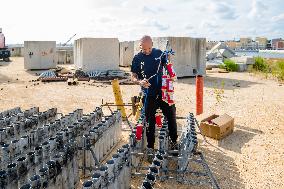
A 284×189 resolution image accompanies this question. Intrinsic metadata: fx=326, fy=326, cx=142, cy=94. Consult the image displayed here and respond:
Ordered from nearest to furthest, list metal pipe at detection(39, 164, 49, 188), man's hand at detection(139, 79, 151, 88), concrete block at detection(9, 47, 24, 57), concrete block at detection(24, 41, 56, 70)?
1. metal pipe at detection(39, 164, 49, 188)
2. man's hand at detection(139, 79, 151, 88)
3. concrete block at detection(24, 41, 56, 70)
4. concrete block at detection(9, 47, 24, 57)

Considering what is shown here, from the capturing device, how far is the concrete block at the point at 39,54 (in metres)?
26.5

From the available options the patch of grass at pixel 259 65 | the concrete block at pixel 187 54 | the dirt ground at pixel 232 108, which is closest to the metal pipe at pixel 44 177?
the dirt ground at pixel 232 108


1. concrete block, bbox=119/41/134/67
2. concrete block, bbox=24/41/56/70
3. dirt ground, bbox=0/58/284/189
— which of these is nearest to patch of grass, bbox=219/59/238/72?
dirt ground, bbox=0/58/284/189

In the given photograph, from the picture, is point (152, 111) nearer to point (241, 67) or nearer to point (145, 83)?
point (145, 83)

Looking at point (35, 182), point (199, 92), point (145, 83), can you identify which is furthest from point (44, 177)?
point (199, 92)

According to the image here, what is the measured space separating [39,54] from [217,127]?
71.3 feet

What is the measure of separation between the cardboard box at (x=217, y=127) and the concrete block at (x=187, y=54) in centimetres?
1174

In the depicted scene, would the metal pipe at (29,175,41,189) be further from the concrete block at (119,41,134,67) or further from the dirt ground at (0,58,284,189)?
the concrete block at (119,41,134,67)

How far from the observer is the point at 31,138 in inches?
233

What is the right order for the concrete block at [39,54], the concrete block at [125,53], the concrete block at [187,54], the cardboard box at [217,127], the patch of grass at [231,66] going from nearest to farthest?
the cardboard box at [217,127]
the concrete block at [187,54]
the concrete block at [39,54]
the patch of grass at [231,66]
the concrete block at [125,53]

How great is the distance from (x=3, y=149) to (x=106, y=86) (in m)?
13.1

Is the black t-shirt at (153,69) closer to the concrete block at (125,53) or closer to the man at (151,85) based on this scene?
the man at (151,85)

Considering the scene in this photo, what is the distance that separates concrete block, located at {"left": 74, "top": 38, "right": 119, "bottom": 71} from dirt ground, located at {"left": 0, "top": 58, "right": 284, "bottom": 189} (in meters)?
3.56

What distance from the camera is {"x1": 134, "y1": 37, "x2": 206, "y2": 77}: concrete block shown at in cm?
2041
